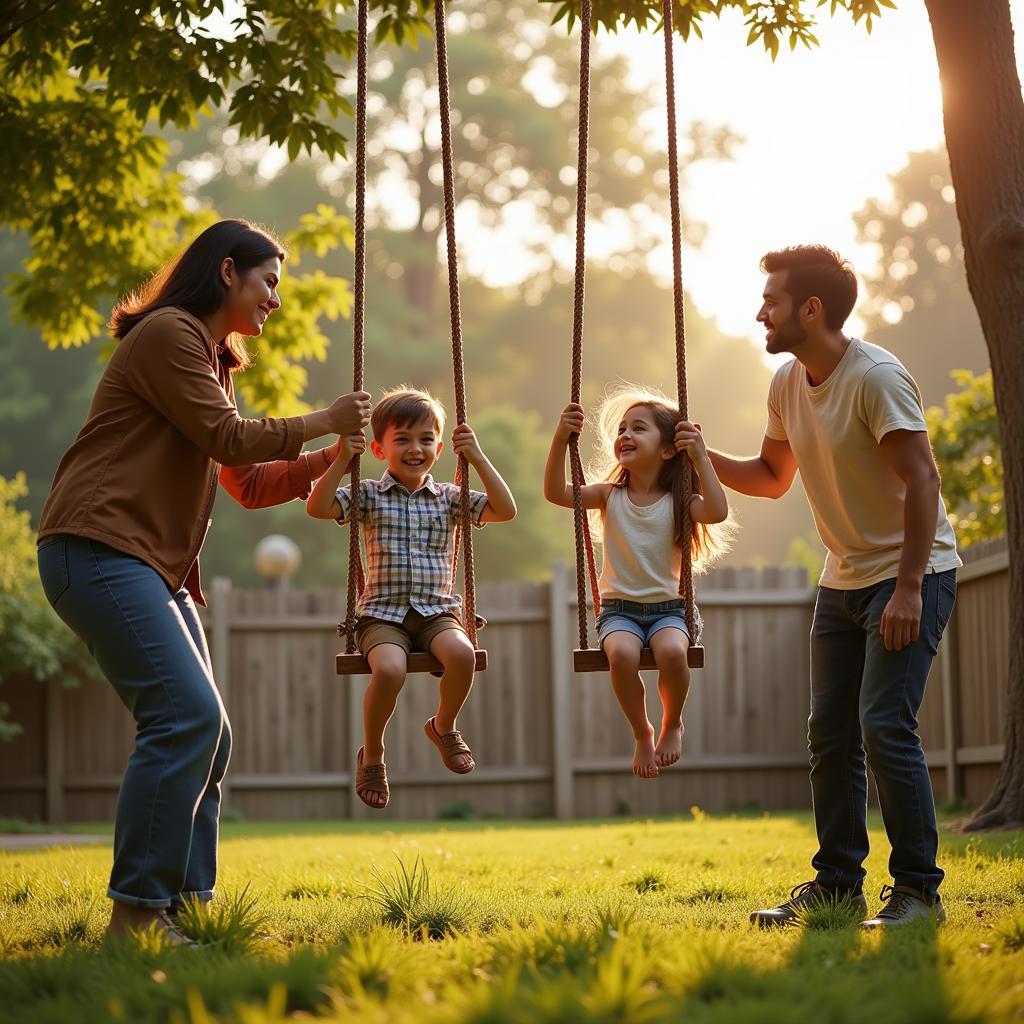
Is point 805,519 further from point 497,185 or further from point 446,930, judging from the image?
point 446,930

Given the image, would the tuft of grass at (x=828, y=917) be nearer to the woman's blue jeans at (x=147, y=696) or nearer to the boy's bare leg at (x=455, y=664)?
the boy's bare leg at (x=455, y=664)

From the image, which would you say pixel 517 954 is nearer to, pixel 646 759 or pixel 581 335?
pixel 646 759

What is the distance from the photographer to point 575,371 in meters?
4.93

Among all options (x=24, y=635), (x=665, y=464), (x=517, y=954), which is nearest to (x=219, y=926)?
(x=517, y=954)

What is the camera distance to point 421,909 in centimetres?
436

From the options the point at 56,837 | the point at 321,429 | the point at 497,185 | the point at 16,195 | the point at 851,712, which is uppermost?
the point at 497,185

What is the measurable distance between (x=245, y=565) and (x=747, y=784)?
1673cm

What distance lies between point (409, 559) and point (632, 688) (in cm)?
96

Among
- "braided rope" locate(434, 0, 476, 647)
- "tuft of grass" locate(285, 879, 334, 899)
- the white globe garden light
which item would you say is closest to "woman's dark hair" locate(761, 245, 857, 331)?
"braided rope" locate(434, 0, 476, 647)

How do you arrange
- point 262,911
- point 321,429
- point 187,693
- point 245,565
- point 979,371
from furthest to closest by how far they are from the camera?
point 979,371, point 245,565, point 262,911, point 321,429, point 187,693

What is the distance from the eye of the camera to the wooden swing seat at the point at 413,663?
4.97 meters

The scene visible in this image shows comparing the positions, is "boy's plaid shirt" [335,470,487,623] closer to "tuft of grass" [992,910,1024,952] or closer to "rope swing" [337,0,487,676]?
"rope swing" [337,0,487,676]

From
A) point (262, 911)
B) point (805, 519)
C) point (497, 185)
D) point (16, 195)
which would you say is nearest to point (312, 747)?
point (16, 195)

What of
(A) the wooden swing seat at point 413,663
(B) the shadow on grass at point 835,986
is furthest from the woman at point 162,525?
(B) the shadow on grass at point 835,986
